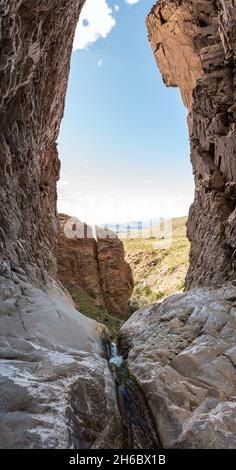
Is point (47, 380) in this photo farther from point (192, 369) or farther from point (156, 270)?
point (156, 270)

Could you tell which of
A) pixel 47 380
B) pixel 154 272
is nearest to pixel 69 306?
pixel 47 380

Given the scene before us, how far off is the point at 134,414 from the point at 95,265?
126 ft

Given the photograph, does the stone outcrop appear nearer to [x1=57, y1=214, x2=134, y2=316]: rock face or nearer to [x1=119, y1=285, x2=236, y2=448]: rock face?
[x1=57, y1=214, x2=134, y2=316]: rock face

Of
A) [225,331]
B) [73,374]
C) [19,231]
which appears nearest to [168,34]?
[19,231]

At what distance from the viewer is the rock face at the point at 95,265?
150ft

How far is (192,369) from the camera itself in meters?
9.83

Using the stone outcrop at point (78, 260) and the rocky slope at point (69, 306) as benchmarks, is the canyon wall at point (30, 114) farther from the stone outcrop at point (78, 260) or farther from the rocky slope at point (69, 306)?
the stone outcrop at point (78, 260)

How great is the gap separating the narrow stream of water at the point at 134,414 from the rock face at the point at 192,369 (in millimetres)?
220

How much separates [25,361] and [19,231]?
7.47m

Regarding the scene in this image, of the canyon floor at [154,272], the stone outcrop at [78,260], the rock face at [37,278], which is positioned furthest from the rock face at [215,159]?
the canyon floor at [154,272]

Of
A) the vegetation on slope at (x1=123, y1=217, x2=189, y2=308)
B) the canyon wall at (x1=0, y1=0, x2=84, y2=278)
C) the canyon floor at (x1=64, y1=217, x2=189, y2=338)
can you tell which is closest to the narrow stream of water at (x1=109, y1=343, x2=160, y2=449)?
the canyon wall at (x1=0, y1=0, x2=84, y2=278)

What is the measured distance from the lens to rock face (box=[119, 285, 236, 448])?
25.0 feet
